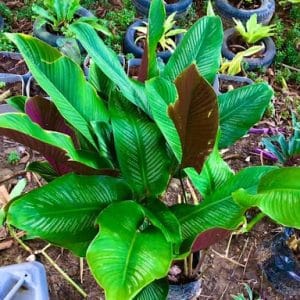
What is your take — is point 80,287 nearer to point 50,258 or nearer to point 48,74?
point 50,258

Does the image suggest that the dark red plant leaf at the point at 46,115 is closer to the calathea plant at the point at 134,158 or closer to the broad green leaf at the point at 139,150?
the calathea plant at the point at 134,158

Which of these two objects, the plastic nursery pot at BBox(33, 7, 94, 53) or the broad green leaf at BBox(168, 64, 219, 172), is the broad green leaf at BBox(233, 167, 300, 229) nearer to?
the broad green leaf at BBox(168, 64, 219, 172)

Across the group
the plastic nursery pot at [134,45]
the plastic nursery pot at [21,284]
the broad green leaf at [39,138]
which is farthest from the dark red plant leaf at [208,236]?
the plastic nursery pot at [134,45]

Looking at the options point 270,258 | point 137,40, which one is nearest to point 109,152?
point 270,258

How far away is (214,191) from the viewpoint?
136 centimetres

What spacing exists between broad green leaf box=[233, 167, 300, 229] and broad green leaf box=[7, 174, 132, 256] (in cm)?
36

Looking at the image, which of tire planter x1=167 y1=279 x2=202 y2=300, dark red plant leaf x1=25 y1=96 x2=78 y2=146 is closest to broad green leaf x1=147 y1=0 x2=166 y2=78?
dark red plant leaf x1=25 y1=96 x2=78 y2=146

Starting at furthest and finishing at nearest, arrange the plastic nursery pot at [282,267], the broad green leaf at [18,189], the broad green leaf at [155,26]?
1. the broad green leaf at [18,189]
2. the plastic nursery pot at [282,267]
3. the broad green leaf at [155,26]

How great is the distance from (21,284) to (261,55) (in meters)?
1.54

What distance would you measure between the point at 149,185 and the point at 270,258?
61cm

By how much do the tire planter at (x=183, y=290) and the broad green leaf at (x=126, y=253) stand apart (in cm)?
32

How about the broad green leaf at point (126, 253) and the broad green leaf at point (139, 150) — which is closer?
the broad green leaf at point (126, 253)

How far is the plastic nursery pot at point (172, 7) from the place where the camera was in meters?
2.69

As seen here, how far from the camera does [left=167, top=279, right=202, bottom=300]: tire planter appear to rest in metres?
1.57
